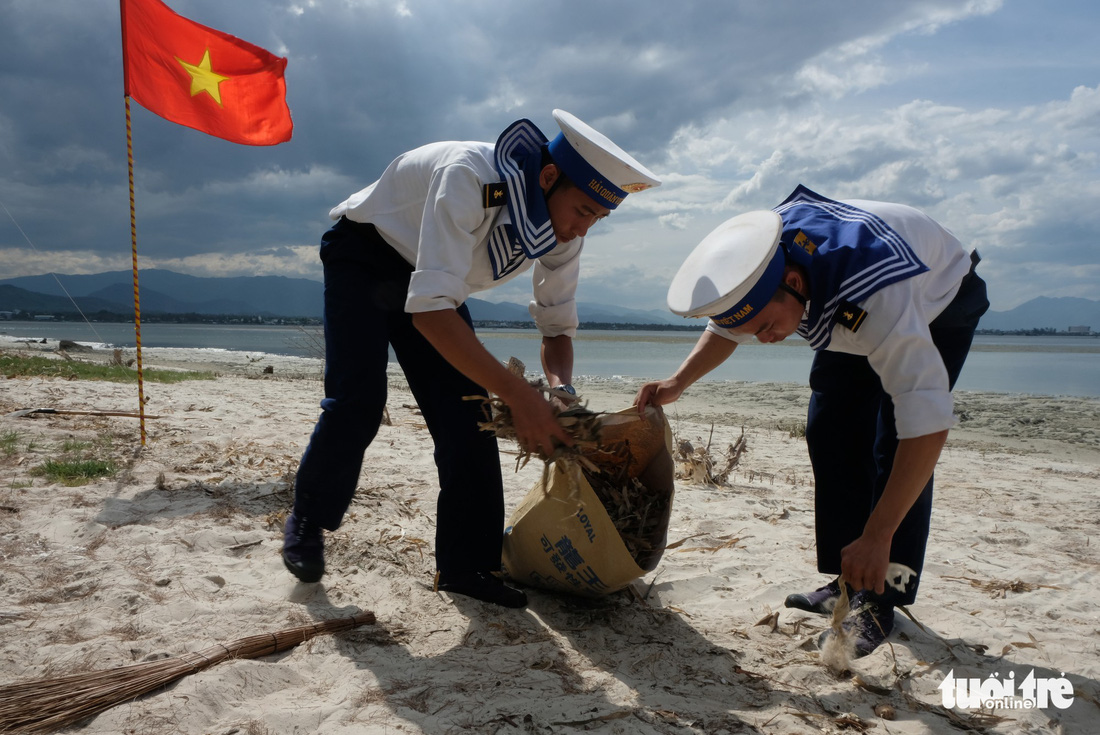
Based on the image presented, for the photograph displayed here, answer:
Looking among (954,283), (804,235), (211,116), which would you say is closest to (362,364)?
(804,235)

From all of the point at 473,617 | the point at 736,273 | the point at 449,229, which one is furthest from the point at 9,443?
the point at 736,273

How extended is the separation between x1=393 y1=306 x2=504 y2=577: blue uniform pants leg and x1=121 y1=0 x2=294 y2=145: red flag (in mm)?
4329

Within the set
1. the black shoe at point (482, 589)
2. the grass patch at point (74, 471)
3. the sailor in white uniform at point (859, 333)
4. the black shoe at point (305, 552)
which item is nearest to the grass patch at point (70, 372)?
the grass patch at point (74, 471)

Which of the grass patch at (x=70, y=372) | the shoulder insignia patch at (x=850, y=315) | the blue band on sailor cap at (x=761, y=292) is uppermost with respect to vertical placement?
the blue band on sailor cap at (x=761, y=292)

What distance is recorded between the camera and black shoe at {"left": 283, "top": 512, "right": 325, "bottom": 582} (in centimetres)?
246

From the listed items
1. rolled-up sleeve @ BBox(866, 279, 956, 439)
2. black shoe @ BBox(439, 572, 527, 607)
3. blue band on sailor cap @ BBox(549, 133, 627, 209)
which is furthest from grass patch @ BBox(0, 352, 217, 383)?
rolled-up sleeve @ BBox(866, 279, 956, 439)

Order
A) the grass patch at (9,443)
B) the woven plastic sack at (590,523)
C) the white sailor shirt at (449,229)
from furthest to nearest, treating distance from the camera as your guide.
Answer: the grass patch at (9,443), the woven plastic sack at (590,523), the white sailor shirt at (449,229)

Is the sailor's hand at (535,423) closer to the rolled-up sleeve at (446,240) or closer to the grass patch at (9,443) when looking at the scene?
the rolled-up sleeve at (446,240)

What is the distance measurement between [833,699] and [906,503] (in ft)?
2.27

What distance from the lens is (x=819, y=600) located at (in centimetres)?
267

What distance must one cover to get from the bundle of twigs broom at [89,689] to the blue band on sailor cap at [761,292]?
1748 millimetres

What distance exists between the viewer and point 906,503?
1816mm

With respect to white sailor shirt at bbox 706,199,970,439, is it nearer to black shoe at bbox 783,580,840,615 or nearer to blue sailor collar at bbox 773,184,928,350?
blue sailor collar at bbox 773,184,928,350

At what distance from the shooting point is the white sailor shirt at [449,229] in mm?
1961
